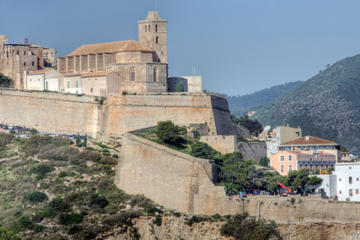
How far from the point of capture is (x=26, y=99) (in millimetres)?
68188

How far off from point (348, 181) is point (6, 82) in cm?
2980

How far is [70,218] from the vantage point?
5206 cm

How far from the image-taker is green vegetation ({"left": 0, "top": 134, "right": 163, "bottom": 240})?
5150cm

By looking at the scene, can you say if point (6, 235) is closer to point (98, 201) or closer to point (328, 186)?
point (98, 201)

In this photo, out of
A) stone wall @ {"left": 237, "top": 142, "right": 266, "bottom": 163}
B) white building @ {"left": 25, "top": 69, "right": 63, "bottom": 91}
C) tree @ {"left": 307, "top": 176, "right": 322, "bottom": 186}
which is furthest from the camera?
white building @ {"left": 25, "top": 69, "right": 63, "bottom": 91}

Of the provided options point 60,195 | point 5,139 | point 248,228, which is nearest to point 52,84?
point 5,139

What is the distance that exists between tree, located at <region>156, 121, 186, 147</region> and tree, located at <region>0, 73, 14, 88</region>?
52.7 ft

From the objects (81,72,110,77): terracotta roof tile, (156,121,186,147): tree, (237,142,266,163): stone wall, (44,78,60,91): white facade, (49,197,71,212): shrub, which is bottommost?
(49,197,71,212): shrub

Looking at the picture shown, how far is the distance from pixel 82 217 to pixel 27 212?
3687 millimetres

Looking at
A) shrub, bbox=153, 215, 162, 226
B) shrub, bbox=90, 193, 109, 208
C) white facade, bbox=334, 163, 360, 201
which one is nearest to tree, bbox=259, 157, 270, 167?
white facade, bbox=334, 163, 360, 201

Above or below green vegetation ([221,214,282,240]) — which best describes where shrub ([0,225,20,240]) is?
below

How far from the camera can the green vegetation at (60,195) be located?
51.5m

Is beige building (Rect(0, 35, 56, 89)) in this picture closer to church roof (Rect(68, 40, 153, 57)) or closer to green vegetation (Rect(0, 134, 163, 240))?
church roof (Rect(68, 40, 153, 57))

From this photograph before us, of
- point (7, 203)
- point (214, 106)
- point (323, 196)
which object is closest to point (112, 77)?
point (214, 106)
